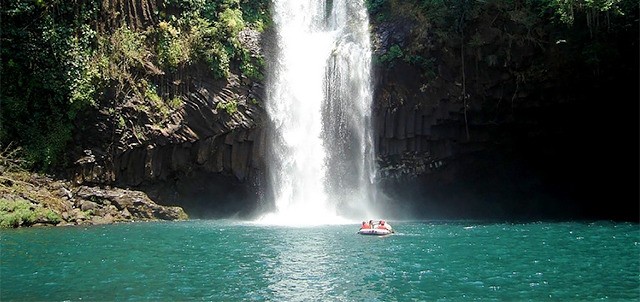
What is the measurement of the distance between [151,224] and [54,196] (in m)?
4.75

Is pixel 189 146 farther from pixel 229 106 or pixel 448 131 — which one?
pixel 448 131

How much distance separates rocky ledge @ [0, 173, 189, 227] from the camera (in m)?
26.2

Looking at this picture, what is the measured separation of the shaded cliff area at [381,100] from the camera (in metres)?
29.0

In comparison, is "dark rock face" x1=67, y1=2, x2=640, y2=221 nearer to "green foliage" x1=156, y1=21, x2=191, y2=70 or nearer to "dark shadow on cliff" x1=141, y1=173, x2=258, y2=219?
"dark shadow on cliff" x1=141, y1=173, x2=258, y2=219

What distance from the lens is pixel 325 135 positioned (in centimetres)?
3294

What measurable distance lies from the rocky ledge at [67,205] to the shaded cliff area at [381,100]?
0.30 m

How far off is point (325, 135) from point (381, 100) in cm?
358

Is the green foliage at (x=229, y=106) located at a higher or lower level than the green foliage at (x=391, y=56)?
lower

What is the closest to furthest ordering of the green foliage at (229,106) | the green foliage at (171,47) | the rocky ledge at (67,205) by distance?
the rocky ledge at (67,205) < the green foliage at (229,106) < the green foliage at (171,47)

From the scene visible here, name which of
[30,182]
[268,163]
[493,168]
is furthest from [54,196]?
[493,168]

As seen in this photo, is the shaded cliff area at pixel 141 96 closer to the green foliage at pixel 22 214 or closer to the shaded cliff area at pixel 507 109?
the green foliage at pixel 22 214

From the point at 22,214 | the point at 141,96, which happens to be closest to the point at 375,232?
the point at 141,96

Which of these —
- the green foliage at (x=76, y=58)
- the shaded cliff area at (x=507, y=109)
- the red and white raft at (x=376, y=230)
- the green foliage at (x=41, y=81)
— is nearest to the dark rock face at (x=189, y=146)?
the green foliage at (x=76, y=58)

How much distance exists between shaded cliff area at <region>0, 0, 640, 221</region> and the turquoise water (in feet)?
24.3
